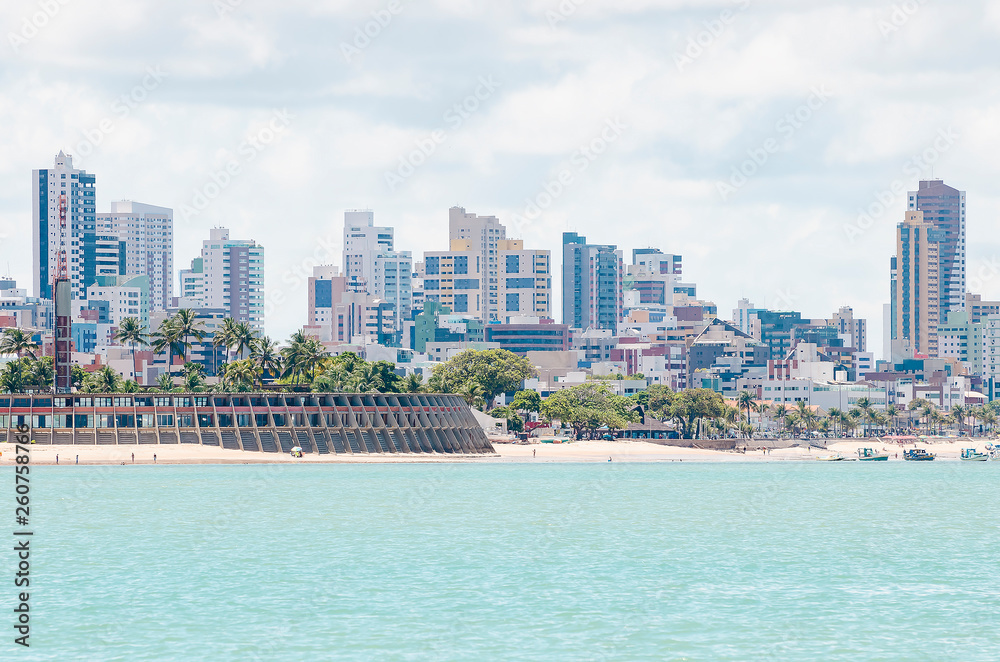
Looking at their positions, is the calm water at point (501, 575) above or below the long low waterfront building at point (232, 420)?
below

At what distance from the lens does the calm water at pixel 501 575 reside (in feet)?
209

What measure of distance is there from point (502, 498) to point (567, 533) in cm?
3334

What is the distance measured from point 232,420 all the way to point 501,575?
101995 millimetres

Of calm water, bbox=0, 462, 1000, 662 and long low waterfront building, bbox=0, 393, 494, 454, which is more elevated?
long low waterfront building, bbox=0, 393, 494, 454

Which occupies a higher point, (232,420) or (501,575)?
(232,420)

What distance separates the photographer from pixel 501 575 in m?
83.9

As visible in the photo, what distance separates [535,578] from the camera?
82125mm

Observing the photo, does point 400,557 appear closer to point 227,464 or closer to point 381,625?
point 381,625

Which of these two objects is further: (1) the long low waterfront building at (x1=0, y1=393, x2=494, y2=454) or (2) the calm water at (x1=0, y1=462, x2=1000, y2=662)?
(1) the long low waterfront building at (x1=0, y1=393, x2=494, y2=454)

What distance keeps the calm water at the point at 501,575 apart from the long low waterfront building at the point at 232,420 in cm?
2823

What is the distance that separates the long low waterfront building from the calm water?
28.2m

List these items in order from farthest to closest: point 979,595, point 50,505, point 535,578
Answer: point 50,505, point 535,578, point 979,595

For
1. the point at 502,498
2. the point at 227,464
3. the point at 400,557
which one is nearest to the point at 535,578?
the point at 400,557

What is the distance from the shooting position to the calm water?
63.6 m
